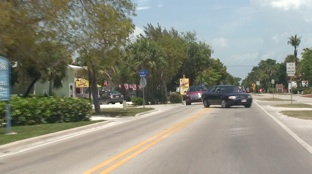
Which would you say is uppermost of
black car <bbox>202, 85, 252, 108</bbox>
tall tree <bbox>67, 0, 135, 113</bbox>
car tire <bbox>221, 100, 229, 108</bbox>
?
tall tree <bbox>67, 0, 135, 113</bbox>

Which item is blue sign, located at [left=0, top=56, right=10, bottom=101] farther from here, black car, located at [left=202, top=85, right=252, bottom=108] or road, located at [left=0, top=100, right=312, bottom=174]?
black car, located at [left=202, top=85, right=252, bottom=108]

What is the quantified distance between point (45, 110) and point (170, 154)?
39.1ft

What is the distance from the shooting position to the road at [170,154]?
957 centimetres

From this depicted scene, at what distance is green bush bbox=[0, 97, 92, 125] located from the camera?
20.6m

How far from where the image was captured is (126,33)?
86.2 ft

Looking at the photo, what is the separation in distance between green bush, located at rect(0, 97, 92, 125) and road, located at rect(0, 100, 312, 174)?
4823 mm

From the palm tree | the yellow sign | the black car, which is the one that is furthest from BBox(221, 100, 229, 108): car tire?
the palm tree

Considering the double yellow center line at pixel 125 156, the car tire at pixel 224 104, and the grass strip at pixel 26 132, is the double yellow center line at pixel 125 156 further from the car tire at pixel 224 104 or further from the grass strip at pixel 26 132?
the car tire at pixel 224 104

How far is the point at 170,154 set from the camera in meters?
11.5

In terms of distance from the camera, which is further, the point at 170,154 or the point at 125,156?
the point at 170,154

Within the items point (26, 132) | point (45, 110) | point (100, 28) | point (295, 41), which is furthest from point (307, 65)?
point (26, 132)

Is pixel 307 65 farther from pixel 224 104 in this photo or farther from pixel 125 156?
pixel 125 156

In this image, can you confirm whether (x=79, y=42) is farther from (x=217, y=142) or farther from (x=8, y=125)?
(x=217, y=142)

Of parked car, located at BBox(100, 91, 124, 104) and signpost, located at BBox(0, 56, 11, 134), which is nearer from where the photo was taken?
signpost, located at BBox(0, 56, 11, 134)
